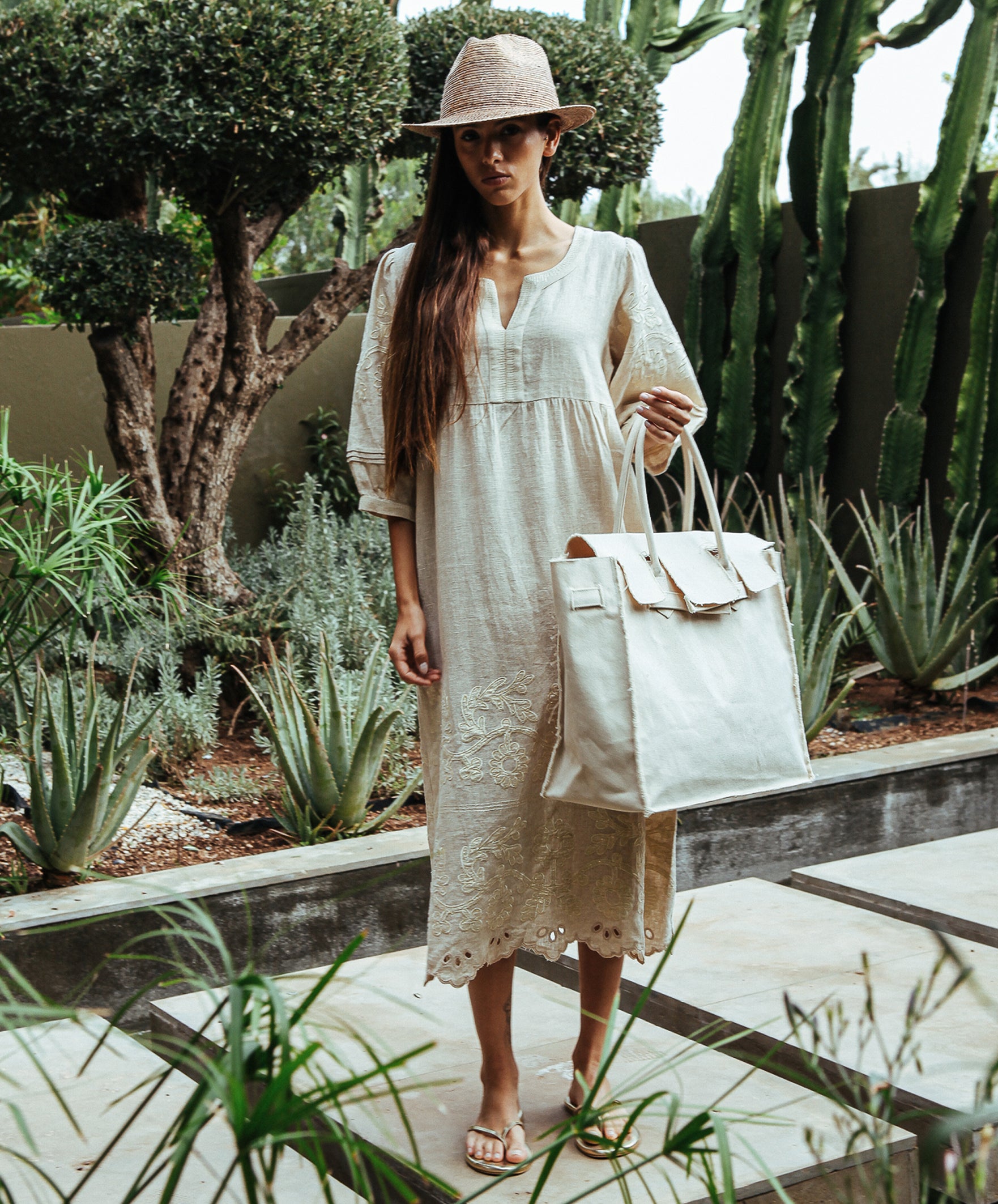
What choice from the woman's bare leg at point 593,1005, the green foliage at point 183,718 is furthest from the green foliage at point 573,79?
the woman's bare leg at point 593,1005

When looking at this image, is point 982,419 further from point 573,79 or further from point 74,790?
point 74,790

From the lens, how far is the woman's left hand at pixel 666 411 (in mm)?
1980

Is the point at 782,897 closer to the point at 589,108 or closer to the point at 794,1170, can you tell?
the point at 794,1170

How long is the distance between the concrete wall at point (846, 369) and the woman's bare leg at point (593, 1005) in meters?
4.24

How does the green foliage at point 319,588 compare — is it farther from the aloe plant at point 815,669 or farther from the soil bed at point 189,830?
the aloe plant at point 815,669

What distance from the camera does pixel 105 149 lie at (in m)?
4.06

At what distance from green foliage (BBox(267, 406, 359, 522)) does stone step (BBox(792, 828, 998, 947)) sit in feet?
12.3

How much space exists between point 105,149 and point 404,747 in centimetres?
213

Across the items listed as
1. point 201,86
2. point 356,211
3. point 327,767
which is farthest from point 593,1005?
point 356,211

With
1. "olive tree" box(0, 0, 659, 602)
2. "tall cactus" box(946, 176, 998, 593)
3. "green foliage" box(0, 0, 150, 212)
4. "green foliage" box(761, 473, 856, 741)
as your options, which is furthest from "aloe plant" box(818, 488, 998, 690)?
"green foliage" box(0, 0, 150, 212)

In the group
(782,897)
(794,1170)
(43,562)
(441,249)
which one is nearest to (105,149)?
(43,562)

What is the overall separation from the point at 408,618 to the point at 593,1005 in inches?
28.1

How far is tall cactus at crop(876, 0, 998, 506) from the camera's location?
208 inches

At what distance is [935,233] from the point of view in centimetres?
544
